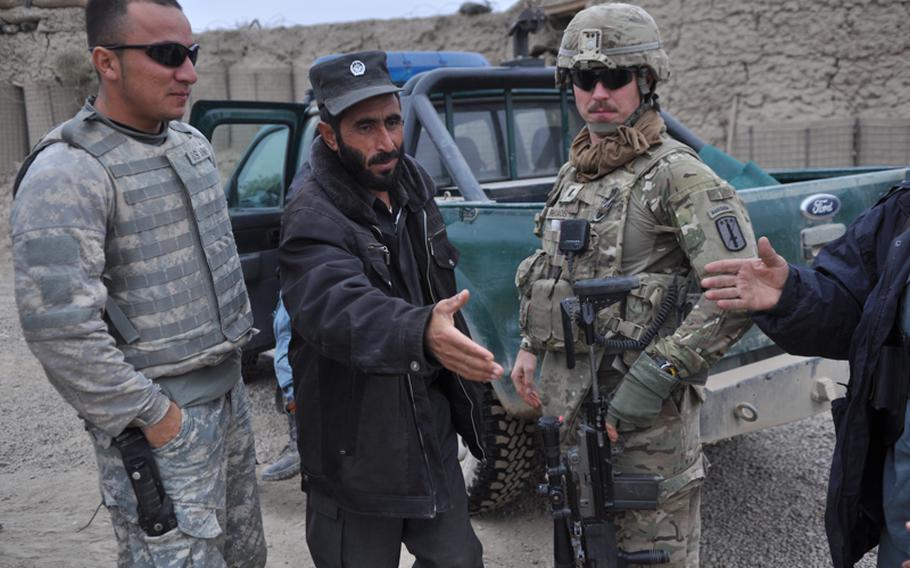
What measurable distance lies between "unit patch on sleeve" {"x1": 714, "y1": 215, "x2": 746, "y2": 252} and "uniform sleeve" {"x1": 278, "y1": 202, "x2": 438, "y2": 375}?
83 cm

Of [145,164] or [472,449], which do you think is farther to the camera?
[472,449]

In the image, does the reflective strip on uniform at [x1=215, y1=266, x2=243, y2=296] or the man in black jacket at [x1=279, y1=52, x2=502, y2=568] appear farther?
the reflective strip on uniform at [x1=215, y1=266, x2=243, y2=296]

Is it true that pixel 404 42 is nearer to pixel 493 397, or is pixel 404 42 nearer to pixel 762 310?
pixel 493 397

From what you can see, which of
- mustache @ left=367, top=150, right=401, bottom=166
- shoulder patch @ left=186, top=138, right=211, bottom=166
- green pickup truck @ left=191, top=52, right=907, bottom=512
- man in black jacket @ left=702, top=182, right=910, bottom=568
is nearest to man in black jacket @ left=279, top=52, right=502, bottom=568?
mustache @ left=367, top=150, right=401, bottom=166

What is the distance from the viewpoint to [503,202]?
3785 millimetres

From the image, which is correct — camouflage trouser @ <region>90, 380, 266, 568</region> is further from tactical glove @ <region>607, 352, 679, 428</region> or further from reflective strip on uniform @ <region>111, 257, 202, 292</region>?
tactical glove @ <region>607, 352, 679, 428</region>

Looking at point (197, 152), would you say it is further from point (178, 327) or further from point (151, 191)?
point (178, 327)

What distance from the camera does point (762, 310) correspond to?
1.91m

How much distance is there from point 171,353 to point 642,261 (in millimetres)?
1254

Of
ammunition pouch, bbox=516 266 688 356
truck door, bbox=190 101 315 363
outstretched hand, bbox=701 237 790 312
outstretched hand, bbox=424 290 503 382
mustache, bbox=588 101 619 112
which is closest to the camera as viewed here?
outstretched hand, bbox=424 290 503 382

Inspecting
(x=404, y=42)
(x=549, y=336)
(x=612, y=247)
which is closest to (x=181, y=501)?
(x=549, y=336)

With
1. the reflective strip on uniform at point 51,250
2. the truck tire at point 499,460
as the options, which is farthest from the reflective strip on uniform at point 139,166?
the truck tire at point 499,460

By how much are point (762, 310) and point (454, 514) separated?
→ 3.09 ft

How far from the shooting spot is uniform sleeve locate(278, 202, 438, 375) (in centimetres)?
169
